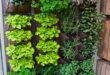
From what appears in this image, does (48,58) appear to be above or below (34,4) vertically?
below

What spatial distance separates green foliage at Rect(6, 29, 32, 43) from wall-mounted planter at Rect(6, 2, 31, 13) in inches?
4.6

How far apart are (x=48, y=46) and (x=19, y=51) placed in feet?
0.54

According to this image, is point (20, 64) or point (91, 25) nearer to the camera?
point (91, 25)

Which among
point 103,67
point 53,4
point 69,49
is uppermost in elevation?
point 53,4

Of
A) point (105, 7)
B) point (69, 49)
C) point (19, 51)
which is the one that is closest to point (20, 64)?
point (19, 51)

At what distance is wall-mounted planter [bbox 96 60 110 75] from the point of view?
116cm

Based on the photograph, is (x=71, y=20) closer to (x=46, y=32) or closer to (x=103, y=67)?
(x=46, y=32)

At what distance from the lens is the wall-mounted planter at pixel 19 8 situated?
1.17 m

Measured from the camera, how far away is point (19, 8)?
Result: 119cm

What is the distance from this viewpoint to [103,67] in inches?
46.9

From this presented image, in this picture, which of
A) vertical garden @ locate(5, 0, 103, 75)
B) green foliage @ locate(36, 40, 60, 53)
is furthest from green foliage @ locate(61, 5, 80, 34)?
green foliage @ locate(36, 40, 60, 53)

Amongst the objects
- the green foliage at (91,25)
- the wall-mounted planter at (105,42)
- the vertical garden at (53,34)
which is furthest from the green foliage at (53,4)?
the wall-mounted planter at (105,42)

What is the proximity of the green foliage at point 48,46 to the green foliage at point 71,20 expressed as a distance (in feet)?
0.34

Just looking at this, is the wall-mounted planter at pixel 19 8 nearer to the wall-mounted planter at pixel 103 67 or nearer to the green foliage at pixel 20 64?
the green foliage at pixel 20 64
